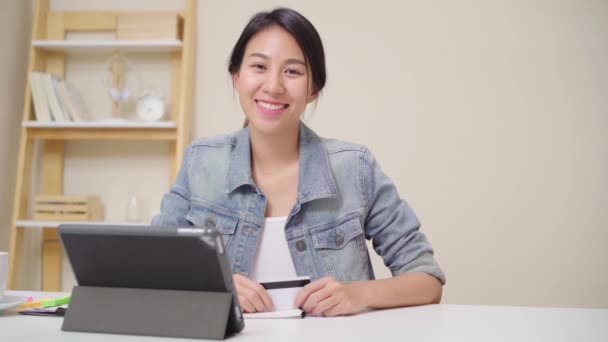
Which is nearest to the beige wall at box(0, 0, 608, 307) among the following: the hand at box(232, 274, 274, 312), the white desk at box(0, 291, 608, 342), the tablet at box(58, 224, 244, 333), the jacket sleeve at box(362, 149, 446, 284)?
the jacket sleeve at box(362, 149, 446, 284)

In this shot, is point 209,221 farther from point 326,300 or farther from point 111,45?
point 111,45

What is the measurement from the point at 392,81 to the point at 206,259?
8.13 ft

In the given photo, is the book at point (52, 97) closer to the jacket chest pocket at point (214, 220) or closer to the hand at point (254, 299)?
the jacket chest pocket at point (214, 220)

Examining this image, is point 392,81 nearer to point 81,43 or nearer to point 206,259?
point 81,43

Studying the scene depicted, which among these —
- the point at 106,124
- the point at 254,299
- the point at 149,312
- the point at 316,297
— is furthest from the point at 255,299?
the point at 106,124

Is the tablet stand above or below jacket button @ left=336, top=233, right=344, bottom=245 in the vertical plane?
below

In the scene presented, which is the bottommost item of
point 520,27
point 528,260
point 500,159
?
point 528,260

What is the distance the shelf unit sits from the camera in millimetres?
3172

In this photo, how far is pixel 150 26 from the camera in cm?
329

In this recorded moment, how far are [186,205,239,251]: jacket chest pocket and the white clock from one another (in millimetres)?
1757

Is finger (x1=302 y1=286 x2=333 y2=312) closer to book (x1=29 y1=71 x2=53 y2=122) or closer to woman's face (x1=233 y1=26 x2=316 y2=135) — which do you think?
woman's face (x1=233 y1=26 x2=316 y2=135)

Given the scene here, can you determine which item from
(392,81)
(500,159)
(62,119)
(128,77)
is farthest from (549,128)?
(62,119)

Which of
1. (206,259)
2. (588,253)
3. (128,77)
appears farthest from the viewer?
(128,77)

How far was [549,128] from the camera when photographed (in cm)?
316
